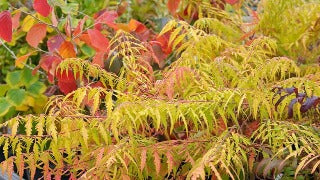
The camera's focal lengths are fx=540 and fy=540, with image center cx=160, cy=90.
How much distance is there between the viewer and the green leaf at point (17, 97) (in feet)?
7.12

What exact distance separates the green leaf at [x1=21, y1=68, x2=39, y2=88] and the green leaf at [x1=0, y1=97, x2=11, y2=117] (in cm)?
13

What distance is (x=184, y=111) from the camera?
1.27 meters

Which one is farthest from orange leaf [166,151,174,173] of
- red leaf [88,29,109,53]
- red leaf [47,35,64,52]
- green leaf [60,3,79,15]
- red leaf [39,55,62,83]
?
green leaf [60,3,79,15]

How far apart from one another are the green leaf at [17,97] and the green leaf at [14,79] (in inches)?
1.9

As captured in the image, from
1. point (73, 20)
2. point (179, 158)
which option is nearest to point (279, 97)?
point (179, 158)

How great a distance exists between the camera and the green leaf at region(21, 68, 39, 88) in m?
2.27

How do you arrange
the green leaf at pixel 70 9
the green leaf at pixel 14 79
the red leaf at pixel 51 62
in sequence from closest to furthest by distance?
the red leaf at pixel 51 62 < the green leaf at pixel 70 9 < the green leaf at pixel 14 79

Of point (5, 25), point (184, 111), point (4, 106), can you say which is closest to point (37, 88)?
point (4, 106)

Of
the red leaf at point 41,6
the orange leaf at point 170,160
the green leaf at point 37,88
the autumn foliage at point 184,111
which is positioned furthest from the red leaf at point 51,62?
the orange leaf at point 170,160

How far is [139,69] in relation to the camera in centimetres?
168

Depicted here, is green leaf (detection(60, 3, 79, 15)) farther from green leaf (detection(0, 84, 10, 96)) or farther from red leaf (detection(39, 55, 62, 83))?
green leaf (detection(0, 84, 10, 96))

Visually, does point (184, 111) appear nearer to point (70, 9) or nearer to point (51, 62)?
point (51, 62)

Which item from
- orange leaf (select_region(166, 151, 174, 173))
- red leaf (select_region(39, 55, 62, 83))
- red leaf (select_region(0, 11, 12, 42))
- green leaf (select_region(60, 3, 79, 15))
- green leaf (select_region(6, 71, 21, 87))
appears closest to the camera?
orange leaf (select_region(166, 151, 174, 173))

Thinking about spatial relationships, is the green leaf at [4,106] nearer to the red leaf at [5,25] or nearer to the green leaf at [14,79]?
the green leaf at [14,79]
